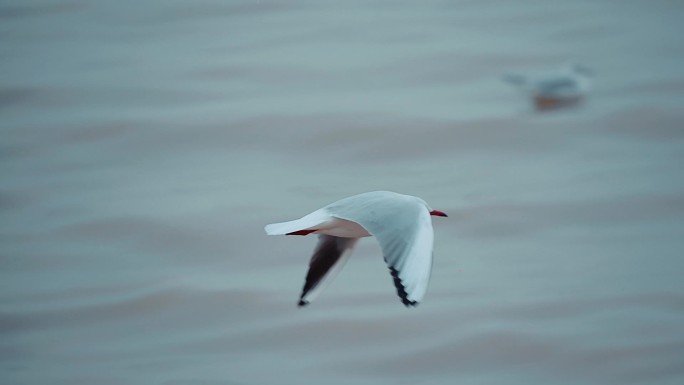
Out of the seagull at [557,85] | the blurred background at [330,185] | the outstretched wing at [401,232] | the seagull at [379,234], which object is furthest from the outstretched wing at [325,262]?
the seagull at [557,85]

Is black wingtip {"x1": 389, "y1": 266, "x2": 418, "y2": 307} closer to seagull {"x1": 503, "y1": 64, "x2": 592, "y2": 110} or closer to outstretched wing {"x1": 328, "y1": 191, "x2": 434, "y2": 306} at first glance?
outstretched wing {"x1": 328, "y1": 191, "x2": 434, "y2": 306}

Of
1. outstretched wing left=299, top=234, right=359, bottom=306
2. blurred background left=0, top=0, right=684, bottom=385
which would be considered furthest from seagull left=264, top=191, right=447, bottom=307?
blurred background left=0, top=0, right=684, bottom=385

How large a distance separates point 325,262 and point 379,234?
0.45 metres

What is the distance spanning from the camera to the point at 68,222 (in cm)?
697

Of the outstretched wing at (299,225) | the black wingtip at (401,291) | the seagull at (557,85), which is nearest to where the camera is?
the black wingtip at (401,291)

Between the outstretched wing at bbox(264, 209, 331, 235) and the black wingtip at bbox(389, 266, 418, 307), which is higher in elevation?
the outstretched wing at bbox(264, 209, 331, 235)

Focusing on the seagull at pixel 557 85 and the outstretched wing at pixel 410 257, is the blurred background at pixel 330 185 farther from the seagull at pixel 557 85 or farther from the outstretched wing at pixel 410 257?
the outstretched wing at pixel 410 257

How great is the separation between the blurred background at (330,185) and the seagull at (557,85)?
11 cm

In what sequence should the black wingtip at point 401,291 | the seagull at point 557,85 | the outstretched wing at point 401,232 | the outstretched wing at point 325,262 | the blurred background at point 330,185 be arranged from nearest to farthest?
1. the black wingtip at point 401,291
2. the outstretched wing at point 401,232
3. the outstretched wing at point 325,262
4. the blurred background at point 330,185
5. the seagull at point 557,85

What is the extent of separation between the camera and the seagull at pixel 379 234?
371 centimetres

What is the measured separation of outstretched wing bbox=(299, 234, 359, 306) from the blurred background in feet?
3.96

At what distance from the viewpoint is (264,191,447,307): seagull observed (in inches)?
146

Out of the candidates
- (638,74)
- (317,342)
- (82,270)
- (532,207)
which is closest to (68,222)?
(82,270)

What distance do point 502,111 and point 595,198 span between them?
135 centimetres
